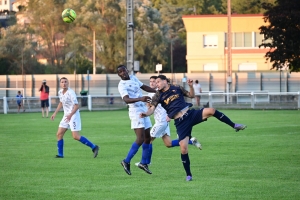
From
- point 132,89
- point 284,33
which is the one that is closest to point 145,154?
point 132,89

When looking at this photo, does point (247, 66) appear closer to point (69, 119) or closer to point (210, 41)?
point (210, 41)

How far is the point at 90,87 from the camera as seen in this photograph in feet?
191

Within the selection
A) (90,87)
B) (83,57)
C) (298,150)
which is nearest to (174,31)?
(83,57)

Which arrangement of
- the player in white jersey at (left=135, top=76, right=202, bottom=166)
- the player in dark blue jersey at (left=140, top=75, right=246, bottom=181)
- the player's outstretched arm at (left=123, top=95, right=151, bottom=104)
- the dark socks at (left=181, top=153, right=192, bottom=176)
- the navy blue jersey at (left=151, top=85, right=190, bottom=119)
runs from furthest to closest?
the player in white jersey at (left=135, top=76, right=202, bottom=166) < the player's outstretched arm at (left=123, top=95, right=151, bottom=104) < the navy blue jersey at (left=151, top=85, right=190, bottom=119) < the player in dark blue jersey at (left=140, top=75, right=246, bottom=181) < the dark socks at (left=181, top=153, right=192, bottom=176)

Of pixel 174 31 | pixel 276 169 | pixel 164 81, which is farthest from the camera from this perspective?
pixel 174 31

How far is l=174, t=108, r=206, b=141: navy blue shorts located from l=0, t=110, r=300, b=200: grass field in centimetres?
83

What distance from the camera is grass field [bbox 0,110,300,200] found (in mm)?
10852

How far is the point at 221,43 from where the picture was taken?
6838 cm

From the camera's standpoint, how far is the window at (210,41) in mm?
68438

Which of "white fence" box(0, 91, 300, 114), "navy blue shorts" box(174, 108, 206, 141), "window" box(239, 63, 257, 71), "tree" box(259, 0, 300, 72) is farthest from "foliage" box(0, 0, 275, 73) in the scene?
"navy blue shorts" box(174, 108, 206, 141)

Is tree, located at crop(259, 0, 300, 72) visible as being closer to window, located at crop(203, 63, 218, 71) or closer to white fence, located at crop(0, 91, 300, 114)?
white fence, located at crop(0, 91, 300, 114)

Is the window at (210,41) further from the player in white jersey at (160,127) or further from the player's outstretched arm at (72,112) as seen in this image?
the player in white jersey at (160,127)

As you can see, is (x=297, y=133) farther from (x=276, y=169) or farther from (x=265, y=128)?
(x=276, y=169)

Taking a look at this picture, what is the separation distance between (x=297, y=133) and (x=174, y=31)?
7700cm
